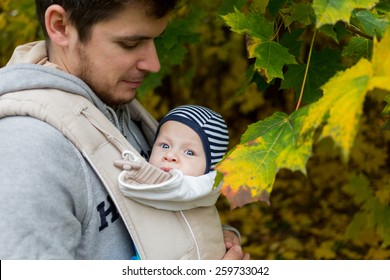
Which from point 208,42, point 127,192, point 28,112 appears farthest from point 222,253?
point 208,42

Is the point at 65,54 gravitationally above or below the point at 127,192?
above

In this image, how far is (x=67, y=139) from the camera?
173cm

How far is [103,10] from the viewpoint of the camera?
1.92 meters

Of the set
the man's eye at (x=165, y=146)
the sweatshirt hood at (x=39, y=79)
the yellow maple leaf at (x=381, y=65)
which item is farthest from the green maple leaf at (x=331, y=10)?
the man's eye at (x=165, y=146)

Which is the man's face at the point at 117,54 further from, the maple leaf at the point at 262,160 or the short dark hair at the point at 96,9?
the maple leaf at the point at 262,160

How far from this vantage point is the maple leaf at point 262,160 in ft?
4.75

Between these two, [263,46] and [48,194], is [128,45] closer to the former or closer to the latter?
[263,46]

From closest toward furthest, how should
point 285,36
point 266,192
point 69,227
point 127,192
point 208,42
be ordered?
point 266,192 < point 69,227 < point 127,192 < point 285,36 < point 208,42

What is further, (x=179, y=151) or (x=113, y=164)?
(x=179, y=151)

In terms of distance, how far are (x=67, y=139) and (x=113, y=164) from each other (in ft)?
0.52

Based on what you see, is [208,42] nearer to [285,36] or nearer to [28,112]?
[285,36]

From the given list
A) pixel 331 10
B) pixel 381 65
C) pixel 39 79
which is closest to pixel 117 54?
pixel 39 79

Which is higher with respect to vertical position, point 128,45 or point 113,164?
point 128,45

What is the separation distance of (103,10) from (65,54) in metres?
0.21
